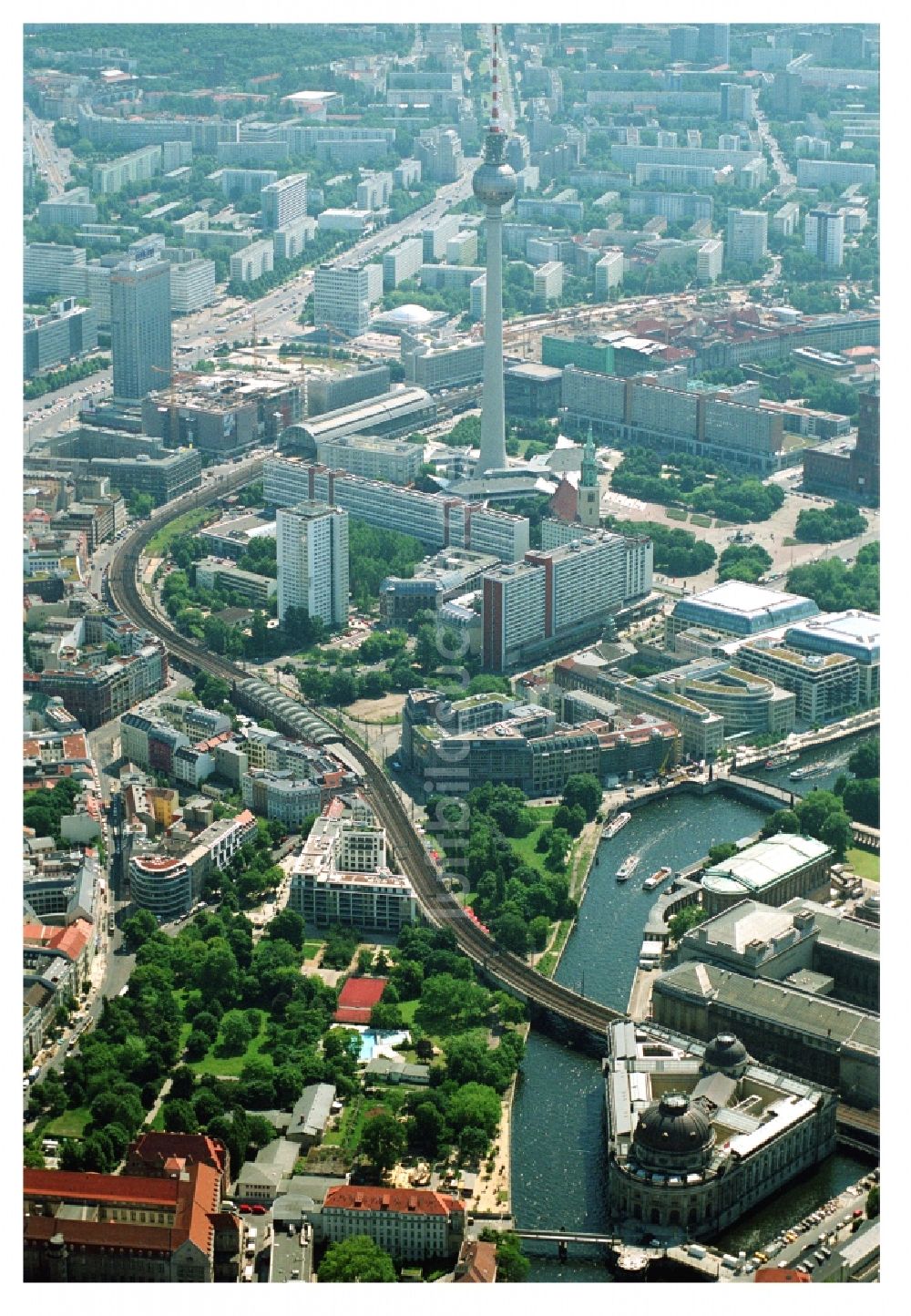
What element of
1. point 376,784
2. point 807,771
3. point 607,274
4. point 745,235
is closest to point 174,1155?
point 376,784

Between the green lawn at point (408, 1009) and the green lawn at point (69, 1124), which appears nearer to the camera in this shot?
the green lawn at point (69, 1124)

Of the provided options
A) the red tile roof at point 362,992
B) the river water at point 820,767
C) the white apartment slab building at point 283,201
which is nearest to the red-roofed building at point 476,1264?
the red tile roof at point 362,992

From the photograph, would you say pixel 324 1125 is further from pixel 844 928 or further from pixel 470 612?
pixel 470 612

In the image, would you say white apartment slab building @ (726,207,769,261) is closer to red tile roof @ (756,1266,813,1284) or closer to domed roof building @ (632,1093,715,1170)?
domed roof building @ (632,1093,715,1170)

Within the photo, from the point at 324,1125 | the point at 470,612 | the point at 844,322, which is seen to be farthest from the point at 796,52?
the point at 324,1125

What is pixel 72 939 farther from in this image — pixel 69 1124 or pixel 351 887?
pixel 69 1124

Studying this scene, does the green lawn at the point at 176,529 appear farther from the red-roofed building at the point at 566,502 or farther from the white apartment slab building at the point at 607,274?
the white apartment slab building at the point at 607,274
